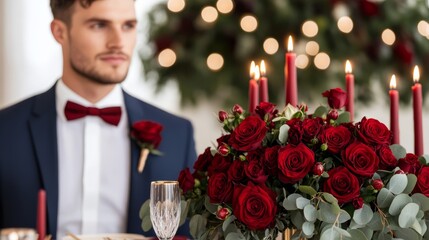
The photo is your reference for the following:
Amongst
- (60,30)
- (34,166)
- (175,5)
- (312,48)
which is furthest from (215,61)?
(34,166)

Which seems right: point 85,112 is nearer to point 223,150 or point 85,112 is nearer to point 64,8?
point 64,8

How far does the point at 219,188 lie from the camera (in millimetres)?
1521

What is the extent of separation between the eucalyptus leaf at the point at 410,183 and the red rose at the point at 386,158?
0.12 feet

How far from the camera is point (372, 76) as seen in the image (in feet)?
13.2

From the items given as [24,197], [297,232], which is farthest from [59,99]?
[297,232]

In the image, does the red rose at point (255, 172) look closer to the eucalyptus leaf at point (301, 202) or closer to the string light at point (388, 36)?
the eucalyptus leaf at point (301, 202)

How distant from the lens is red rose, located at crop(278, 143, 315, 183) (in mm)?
1455

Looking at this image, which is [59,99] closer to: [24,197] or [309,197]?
[24,197]

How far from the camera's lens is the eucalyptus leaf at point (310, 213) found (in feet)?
4.73

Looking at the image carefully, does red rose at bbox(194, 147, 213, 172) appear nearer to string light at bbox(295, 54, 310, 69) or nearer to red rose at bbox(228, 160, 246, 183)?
red rose at bbox(228, 160, 246, 183)

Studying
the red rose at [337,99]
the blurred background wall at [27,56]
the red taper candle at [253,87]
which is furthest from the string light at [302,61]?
the red rose at [337,99]

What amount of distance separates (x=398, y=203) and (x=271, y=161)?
0.24 metres

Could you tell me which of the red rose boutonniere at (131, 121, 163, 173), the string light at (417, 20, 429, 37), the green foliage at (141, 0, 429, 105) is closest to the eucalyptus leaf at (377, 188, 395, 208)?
the red rose boutonniere at (131, 121, 163, 173)

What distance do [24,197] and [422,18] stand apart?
7.76 feet
